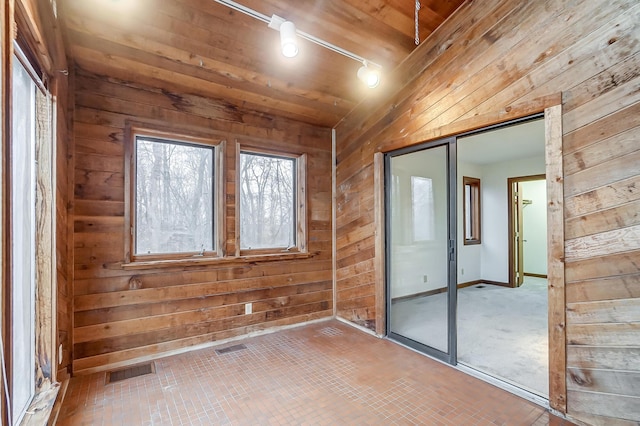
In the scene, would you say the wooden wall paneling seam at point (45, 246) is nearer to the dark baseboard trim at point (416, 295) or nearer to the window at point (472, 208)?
the dark baseboard trim at point (416, 295)

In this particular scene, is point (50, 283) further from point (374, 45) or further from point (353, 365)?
point (374, 45)

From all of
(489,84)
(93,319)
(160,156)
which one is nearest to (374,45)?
(489,84)

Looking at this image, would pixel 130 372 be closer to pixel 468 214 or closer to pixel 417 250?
pixel 417 250

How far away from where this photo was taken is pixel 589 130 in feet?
6.30

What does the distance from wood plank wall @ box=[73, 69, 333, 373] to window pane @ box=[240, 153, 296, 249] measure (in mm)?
187

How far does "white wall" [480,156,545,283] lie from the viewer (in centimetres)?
592

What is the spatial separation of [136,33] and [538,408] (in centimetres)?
393

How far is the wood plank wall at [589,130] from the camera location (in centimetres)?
179

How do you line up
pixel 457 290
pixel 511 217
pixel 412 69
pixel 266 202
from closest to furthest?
pixel 412 69
pixel 457 290
pixel 266 202
pixel 511 217

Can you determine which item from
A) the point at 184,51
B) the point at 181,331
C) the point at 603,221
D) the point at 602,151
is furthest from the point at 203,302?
the point at 602,151

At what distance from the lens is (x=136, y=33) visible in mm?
2387

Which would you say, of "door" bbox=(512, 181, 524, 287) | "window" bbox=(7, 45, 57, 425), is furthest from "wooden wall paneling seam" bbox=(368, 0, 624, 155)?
"door" bbox=(512, 181, 524, 287)

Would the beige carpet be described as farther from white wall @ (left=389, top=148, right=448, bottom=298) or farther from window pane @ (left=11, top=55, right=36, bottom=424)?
window pane @ (left=11, top=55, right=36, bottom=424)

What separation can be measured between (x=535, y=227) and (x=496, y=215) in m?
1.77
